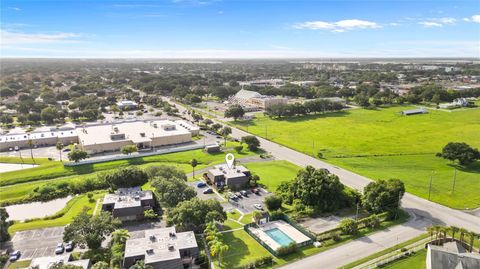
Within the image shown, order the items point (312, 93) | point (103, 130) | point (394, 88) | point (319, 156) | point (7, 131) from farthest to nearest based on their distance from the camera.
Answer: point (394, 88) < point (312, 93) < point (7, 131) < point (103, 130) < point (319, 156)

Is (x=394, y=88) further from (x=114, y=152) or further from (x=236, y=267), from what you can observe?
(x=236, y=267)

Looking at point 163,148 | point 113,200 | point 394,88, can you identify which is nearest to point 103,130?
point 163,148

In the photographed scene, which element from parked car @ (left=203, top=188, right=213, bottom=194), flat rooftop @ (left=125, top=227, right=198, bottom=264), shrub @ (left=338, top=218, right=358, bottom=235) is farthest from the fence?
shrub @ (left=338, top=218, right=358, bottom=235)

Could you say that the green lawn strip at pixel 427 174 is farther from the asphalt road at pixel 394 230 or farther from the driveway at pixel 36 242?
Answer: the driveway at pixel 36 242

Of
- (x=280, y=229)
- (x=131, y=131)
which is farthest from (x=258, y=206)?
(x=131, y=131)

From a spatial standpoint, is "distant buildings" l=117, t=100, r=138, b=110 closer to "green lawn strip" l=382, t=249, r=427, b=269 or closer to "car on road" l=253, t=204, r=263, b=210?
"car on road" l=253, t=204, r=263, b=210

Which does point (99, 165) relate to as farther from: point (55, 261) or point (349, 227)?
point (349, 227)

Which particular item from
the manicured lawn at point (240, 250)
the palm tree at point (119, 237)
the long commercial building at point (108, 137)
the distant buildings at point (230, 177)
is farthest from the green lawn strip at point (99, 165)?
the palm tree at point (119, 237)
